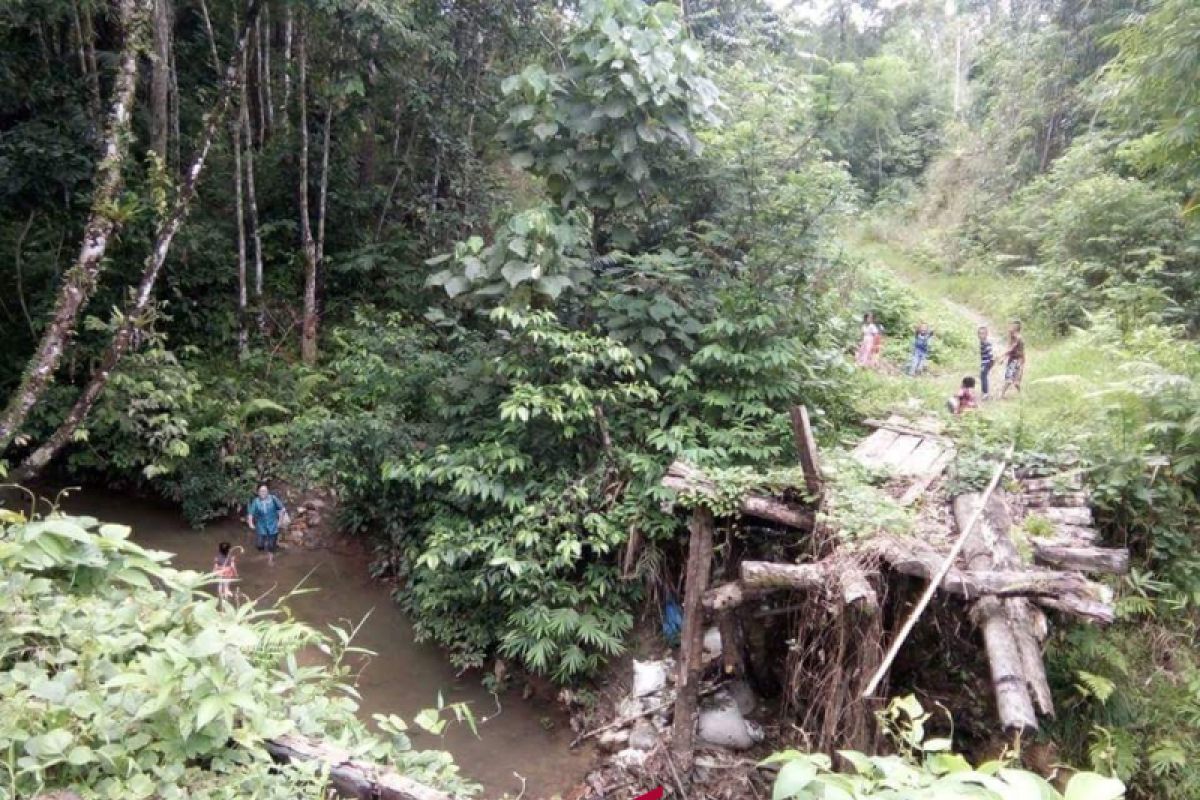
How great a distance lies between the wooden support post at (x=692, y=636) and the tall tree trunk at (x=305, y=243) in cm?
835

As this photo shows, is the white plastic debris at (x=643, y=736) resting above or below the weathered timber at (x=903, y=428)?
below

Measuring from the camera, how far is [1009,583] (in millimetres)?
3939

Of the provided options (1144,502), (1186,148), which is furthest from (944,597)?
(1186,148)

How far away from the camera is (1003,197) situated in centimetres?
1842

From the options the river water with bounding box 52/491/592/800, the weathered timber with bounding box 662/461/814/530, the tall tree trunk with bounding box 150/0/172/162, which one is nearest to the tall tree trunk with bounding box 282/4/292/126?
the tall tree trunk with bounding box 150/0/172/162

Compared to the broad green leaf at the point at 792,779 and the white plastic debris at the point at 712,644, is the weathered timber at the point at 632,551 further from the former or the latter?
the broad green leaf at the point at 792,779

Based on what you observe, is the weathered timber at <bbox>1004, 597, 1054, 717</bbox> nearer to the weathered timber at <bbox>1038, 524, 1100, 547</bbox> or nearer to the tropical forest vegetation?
the tropical forest vegetation

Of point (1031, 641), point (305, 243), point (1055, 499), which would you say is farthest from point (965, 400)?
point (305, 243)

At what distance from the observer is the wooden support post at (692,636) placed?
18.7 ft

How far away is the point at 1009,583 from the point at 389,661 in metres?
6.02

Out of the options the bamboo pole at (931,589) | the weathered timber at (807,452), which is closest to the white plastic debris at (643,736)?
the bamboo pole at (931,589)

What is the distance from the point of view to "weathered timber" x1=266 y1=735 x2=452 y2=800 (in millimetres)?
2191

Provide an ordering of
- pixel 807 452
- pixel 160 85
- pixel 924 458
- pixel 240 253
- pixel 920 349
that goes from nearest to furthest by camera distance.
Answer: pixel 807 452 → pixel 924 458 → pixel 160 85 → pixel 240 253 → pixel 920 349

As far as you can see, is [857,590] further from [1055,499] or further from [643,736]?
[643,736]
